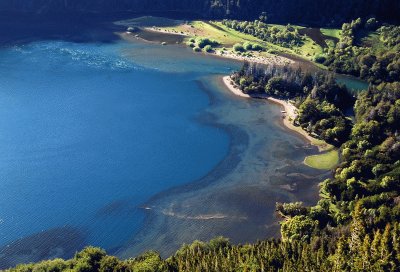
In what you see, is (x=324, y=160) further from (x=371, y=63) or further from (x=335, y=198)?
(x=371, y=63)

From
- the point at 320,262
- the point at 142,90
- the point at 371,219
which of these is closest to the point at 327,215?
→ the point at 371,219

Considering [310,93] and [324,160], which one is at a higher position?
[310,93]

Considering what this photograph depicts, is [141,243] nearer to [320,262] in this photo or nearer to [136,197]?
[136,197]

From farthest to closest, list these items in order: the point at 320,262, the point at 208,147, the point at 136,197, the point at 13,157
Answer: the point at 208,147 < the point at 13,157 < the point at 136,197 < the point at 320,262

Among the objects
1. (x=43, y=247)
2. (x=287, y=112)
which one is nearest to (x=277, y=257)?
(x=43, y=247)

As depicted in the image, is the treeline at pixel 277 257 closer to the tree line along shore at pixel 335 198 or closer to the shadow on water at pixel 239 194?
the tree line along shore at pixel 335 198

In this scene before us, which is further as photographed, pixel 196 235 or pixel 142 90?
pixel 142 90
